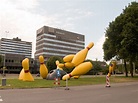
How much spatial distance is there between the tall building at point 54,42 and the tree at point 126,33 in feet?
269

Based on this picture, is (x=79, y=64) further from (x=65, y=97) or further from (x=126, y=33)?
(x=65, y=97)

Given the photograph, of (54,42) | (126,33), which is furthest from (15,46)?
(126,33)

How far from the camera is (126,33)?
120 ft

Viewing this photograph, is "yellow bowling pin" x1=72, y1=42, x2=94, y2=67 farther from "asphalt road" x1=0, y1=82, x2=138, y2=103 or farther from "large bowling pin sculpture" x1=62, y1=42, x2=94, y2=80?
"asphalt road" x1=0, y1=82, x2=138, y2=103

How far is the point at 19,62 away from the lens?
103m

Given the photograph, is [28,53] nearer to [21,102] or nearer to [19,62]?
[19,62]

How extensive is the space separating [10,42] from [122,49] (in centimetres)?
12941

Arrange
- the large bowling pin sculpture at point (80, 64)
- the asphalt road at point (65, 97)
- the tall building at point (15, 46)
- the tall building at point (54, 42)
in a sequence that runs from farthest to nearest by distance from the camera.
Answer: the tall building at point (15, 46) < the tall building at point (54, 42) < the large bowling pin sculpture at point (80, 64) < the asphalt road at point (65, 97)

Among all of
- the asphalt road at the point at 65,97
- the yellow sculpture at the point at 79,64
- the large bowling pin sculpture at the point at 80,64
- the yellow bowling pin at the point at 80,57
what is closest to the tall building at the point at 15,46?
the yellow sculpture at the point at 79,64

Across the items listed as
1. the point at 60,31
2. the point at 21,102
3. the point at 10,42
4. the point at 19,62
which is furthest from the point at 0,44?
the point at 21,102

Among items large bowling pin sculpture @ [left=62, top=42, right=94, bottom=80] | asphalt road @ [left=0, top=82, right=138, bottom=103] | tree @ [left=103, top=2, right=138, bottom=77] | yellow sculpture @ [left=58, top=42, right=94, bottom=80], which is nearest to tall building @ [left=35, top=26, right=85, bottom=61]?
tree @ [left=103, top=2, right=138, bottom=77]

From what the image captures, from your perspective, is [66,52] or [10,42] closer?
[66,52]

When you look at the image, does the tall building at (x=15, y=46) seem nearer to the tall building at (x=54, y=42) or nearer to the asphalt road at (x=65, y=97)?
the tall building at (x=54, y=42)

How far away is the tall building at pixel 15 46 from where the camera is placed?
15431 centimetres
